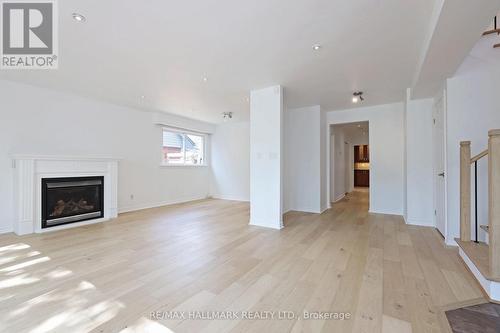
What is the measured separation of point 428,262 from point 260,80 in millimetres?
3358

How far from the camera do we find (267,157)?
4.05 meters

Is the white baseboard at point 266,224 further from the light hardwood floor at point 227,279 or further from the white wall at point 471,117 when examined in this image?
the white wall at point 471,117

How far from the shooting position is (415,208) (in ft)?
13.7

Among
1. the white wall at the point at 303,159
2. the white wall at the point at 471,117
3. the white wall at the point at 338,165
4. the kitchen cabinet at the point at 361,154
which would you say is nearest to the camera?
the white wall at the point at 471,117

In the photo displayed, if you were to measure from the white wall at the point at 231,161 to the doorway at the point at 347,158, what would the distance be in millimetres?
2602

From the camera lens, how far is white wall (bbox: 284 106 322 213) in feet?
17.2

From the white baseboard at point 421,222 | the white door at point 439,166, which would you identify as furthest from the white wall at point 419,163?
the white door at point 439,166

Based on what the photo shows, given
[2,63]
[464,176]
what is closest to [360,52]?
[464,176]

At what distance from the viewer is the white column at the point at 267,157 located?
391 centimetres

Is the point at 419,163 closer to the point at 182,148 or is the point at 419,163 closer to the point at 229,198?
the point at 229,198

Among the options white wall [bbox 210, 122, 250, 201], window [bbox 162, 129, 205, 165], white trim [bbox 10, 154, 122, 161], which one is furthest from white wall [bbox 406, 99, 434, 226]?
white trim [bbox 10, 154, 122, 161]

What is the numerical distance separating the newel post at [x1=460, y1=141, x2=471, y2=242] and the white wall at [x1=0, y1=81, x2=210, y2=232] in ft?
20.2

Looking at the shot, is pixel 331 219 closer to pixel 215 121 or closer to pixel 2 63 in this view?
pixel 215 121

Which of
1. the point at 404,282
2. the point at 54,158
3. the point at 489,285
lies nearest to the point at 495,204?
the point at 489,285
